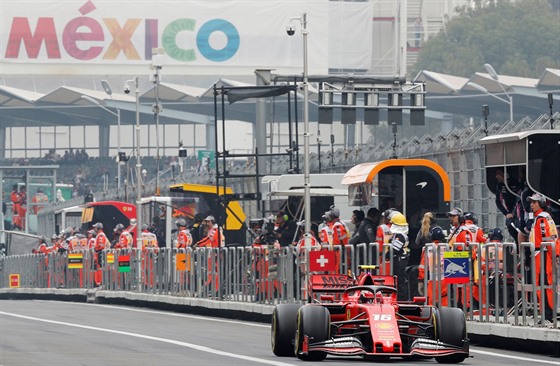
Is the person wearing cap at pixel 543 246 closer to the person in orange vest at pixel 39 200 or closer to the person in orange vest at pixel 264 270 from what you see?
the person in orange vest at pixel 264 270

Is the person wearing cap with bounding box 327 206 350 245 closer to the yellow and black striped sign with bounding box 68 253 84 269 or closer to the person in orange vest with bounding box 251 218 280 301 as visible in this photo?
the person in orange vest with bounding box 251 218 280 301

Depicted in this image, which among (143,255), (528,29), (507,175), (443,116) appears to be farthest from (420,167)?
(528,29)

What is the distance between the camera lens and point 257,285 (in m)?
28.0

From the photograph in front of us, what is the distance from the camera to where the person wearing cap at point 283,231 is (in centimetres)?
3012

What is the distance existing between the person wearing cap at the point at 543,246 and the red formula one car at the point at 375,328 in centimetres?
167

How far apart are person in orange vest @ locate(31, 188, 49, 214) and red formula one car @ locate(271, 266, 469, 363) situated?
53271 mm

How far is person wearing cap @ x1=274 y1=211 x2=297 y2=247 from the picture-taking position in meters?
30.1

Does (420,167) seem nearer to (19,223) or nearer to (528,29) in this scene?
(19,223)

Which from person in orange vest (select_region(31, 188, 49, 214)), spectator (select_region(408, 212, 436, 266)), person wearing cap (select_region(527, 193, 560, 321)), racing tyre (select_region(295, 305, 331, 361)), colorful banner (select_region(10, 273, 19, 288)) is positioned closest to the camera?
racing tyre (select_region(295, 305, 331, 361))

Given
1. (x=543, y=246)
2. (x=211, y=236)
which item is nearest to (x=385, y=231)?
(x=543, y=246)

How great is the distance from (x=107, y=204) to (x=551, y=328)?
37.3m

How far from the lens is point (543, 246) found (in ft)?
59.0

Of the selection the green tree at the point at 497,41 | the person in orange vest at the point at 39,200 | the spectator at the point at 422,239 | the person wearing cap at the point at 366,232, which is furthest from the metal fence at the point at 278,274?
the green tree at the point at 497,41

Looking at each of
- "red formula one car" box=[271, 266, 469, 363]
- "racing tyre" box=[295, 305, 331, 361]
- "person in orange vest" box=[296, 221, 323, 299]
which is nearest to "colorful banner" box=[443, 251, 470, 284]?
"red formula one car" box=[271, 266, 469, 363]
